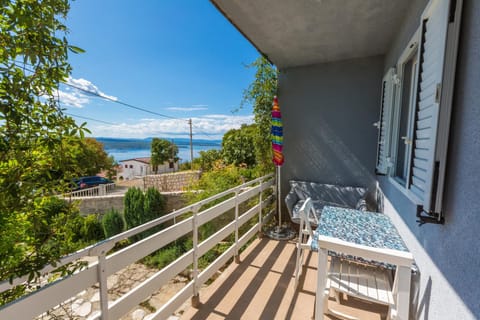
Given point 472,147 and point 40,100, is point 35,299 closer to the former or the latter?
point 40,100

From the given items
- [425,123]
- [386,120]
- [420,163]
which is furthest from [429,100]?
[386,120]

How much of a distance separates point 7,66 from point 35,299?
87 centimetres

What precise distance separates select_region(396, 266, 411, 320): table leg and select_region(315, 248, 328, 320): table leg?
400 mm

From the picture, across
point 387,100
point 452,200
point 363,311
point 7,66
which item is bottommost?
point 363,311

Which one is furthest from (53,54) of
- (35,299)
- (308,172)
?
(308,172)

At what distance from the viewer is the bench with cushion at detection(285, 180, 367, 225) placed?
10.8 feet

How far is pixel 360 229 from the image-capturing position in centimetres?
178

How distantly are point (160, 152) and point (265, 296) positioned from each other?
25823 millimetres

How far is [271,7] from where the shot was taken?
2037 mm

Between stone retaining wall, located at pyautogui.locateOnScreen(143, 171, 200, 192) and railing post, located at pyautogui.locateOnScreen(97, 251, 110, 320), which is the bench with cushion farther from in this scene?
Answer: stone retaining wall, located at pyautogui.locateOnScreen(143, 171, 200, 192)

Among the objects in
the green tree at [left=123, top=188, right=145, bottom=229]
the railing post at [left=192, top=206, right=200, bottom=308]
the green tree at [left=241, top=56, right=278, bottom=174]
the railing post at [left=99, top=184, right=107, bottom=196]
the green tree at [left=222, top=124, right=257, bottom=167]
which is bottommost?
the railing post at [left=99, top=184, right=107, bottom=196]

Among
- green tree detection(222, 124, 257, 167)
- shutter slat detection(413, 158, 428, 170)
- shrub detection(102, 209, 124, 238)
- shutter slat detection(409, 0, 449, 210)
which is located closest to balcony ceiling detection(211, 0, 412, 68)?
shutter slat detection(409, 0, 449, 210)

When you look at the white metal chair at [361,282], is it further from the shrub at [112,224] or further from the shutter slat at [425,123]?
the shrub at [112,224]

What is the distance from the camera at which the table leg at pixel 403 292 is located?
122cm
